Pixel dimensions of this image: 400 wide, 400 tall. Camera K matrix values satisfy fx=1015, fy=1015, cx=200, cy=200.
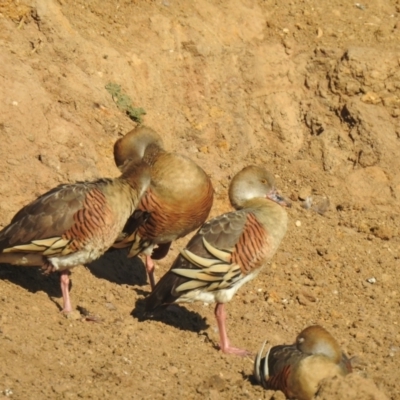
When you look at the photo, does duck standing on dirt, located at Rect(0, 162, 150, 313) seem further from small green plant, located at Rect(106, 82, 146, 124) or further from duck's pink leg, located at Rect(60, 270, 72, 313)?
small green plant, located at Rect(106, 82, 146, 124)

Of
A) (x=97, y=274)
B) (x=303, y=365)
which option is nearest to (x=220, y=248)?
(x=303, y=365)

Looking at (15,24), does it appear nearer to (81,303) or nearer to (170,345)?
(81,303)

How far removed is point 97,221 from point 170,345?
1.26 meters

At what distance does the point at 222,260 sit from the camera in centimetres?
880

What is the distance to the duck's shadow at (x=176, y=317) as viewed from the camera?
370 inches

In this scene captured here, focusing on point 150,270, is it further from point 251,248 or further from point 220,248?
point 251,248

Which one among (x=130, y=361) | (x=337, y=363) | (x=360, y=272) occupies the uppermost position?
(x=337, y=363)

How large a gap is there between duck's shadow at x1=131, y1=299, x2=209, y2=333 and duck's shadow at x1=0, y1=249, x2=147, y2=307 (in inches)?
29.2

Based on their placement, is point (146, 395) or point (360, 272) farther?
point (360, 272)

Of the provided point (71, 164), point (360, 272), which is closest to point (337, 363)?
point (360, 272)

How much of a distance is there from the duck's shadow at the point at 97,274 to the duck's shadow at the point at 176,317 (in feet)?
2.43

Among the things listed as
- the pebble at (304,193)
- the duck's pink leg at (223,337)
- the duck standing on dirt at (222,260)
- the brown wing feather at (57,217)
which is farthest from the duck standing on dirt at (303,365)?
the pebble at (304,193)

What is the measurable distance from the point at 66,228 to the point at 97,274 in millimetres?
1499

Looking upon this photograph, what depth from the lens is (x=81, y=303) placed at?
9.36m
